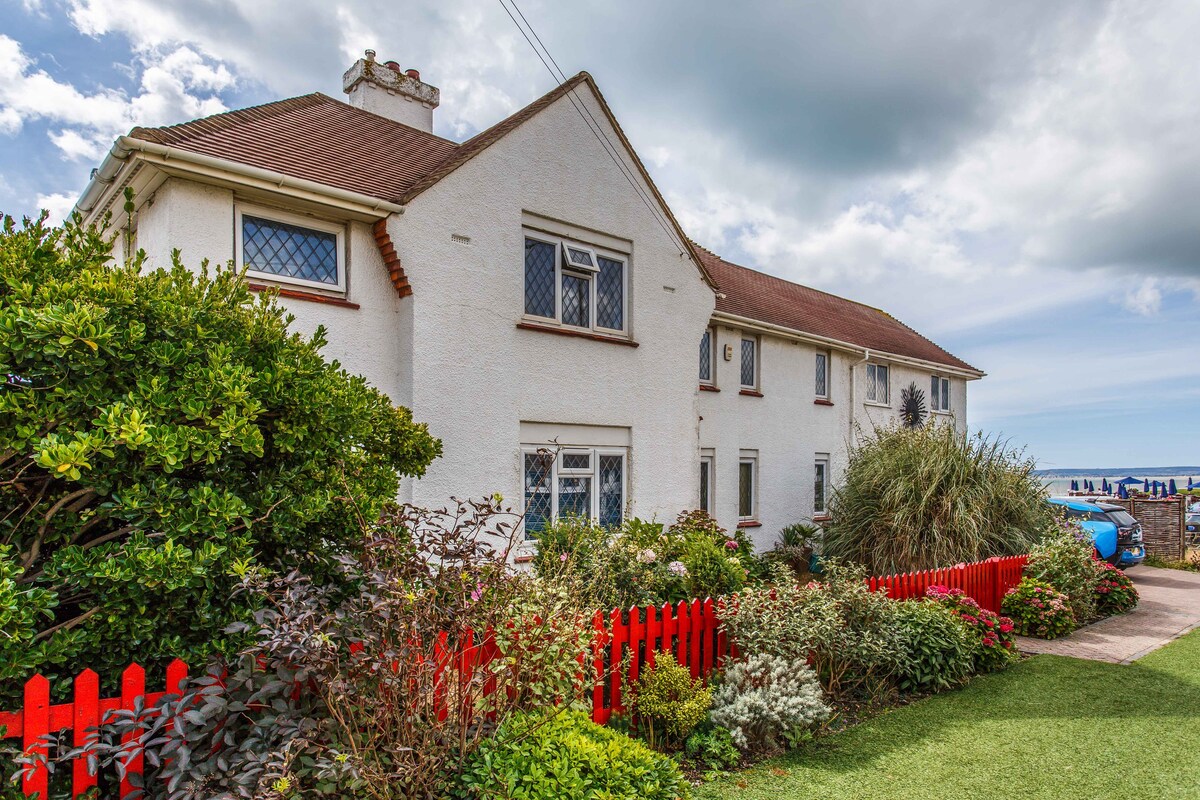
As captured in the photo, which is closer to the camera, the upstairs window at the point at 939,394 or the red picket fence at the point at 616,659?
the red picket fence at the point at 616,659

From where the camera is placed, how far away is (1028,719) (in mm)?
6363

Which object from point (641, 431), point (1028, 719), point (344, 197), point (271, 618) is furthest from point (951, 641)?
point (344, 197)

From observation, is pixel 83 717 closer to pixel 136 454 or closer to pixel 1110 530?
pixel 136 454

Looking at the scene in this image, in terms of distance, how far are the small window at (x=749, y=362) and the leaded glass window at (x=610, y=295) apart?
4.98 m

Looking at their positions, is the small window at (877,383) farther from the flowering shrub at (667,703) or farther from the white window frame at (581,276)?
the flowering shrub at (667,703)

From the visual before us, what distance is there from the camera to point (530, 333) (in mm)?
9727

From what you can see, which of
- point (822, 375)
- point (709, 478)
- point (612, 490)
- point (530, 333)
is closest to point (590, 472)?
point (612, 490)

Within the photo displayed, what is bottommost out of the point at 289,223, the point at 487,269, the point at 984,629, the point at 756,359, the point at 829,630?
the point at 984,629

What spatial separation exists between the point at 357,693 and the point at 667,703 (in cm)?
288

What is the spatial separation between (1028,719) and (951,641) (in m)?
1.09

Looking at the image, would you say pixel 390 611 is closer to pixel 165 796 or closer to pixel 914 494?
pixel 165 796

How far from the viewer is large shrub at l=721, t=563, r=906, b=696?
6.28m

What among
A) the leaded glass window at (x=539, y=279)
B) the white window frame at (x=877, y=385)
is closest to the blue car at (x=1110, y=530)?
the white window frame at (x=877, y=385)

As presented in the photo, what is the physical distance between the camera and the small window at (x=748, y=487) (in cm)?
1505
